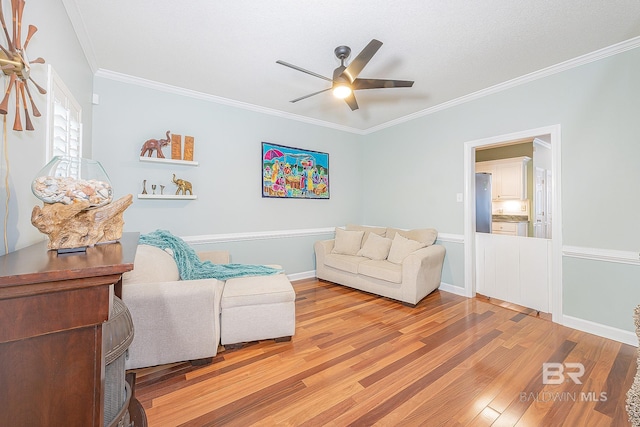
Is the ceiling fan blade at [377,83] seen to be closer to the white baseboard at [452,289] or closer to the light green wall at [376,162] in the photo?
the light green wall at [376,162]

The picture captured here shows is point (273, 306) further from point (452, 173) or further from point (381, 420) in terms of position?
point (452, 173)

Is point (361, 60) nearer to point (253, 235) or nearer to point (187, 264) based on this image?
point (187, 264)

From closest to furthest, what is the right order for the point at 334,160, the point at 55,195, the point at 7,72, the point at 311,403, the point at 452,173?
the point at 55,195, the point at 7,72, the point at 311,403, the point at 452,173, the point at 334,160

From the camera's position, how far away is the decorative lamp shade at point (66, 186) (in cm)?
96

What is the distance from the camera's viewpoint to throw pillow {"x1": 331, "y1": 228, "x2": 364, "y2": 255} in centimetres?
402

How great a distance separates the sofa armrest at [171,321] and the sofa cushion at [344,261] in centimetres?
203

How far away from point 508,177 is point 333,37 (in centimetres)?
479

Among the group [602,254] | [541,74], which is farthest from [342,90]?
[602,254]

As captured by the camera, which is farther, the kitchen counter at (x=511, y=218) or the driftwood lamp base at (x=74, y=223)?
the kitchen counter at (x=511, y=218)

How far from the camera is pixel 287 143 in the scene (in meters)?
4.09

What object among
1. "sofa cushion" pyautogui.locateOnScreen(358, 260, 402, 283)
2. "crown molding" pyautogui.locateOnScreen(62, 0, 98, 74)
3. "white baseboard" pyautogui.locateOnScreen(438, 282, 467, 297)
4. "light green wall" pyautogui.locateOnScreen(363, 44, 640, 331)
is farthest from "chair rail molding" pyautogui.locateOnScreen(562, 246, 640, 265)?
"crown molding" pyautogui.locateOnScreen(62, 0, 98, 74)

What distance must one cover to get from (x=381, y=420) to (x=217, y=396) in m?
1.02

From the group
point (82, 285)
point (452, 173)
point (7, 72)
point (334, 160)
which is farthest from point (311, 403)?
point (334, 160)

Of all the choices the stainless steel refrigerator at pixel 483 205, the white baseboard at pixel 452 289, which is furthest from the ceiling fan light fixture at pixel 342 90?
the stainless steel refrigerator at pixel 483 205
